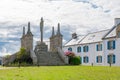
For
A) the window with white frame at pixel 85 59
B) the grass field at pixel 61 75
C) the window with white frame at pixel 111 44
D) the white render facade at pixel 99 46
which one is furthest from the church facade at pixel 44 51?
the grass field at pixel 61 75

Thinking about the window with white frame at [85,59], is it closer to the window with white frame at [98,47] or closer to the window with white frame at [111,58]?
the window with white frame at [98,47]

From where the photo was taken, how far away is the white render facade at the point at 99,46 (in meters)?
54.2

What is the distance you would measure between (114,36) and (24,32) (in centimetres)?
1637

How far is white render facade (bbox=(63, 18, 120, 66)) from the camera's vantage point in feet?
178

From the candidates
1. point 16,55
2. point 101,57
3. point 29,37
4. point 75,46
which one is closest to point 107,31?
point 101,57

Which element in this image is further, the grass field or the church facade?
the church facade

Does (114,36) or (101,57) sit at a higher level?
(114,36)

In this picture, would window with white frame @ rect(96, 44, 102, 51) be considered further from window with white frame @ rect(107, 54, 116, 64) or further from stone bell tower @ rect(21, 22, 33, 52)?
stone bell tower @ rect(21, 22, 33, 52)

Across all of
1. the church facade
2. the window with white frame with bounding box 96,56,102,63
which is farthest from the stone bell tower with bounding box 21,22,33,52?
the window with white frame with bounding box 96,56,102,63

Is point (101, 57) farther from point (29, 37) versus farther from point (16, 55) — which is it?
point (16, 55)

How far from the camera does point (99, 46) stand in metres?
59.5

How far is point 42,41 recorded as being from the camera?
5403cm

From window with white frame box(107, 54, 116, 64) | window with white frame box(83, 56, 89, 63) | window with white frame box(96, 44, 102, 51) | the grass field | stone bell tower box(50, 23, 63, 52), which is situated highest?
stone bell tower box(50, 23, 63, 52)

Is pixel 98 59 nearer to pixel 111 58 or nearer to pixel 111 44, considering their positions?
pixel 111 58
